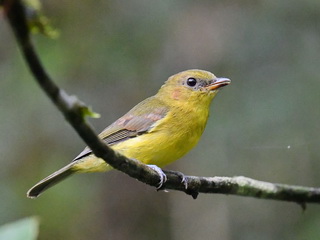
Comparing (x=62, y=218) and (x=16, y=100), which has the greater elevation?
(x=16, y=100)

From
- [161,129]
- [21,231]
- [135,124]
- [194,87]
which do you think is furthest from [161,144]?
[21,231]

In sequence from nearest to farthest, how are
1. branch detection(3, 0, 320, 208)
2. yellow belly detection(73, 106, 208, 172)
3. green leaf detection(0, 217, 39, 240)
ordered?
branch detection(3, 0, 320, 208) → green leaf detection(0, 217, 39, 240) → yellow belly detection(73, 106, 208, 172)

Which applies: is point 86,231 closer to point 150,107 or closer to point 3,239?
point 150,107

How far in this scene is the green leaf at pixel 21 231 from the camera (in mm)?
1358

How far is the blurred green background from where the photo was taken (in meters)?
5.43

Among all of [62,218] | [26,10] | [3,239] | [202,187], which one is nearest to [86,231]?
[62,218]

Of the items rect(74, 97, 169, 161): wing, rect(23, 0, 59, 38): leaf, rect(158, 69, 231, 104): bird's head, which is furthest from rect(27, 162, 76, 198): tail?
rect(23, 0, 59, 38): leaf

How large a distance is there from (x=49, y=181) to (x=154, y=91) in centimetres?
252

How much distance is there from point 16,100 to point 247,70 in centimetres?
247

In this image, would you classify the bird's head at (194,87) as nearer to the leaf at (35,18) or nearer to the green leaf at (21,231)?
the green leaf at (21,231)

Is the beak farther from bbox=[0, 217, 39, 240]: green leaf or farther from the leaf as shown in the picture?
the leaf

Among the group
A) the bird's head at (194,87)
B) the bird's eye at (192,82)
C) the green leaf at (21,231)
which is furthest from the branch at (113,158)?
the bird's eye at (192,82)

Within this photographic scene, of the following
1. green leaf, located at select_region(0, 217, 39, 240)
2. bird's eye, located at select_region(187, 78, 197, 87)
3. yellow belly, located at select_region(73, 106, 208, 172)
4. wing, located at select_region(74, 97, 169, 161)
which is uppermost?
bird's eye, located at select_region(187, 78, 197, 87)

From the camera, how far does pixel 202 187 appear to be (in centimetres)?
282
